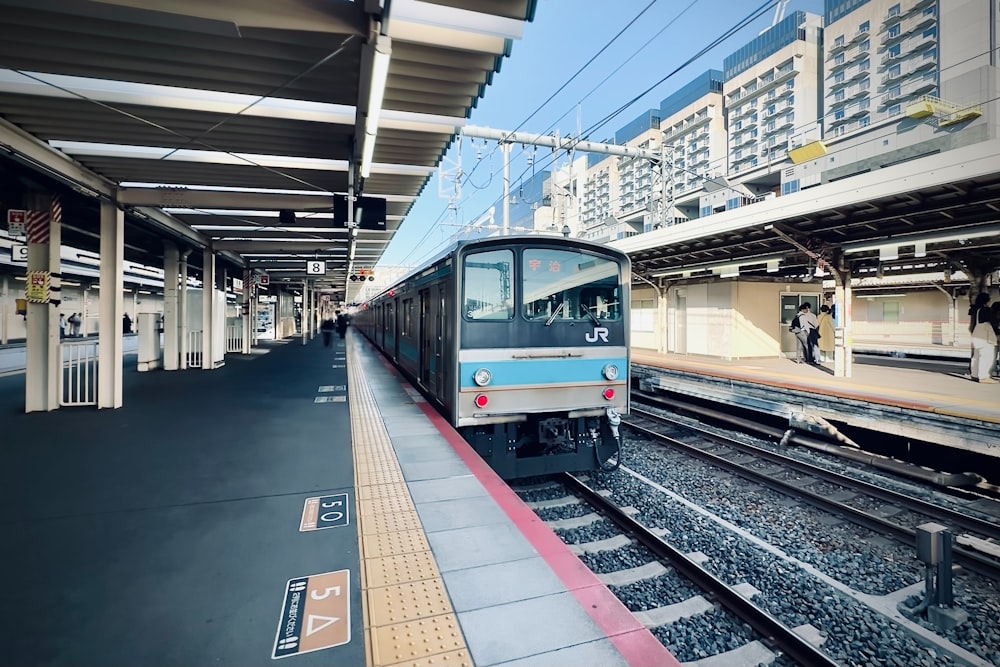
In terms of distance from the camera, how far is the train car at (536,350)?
520 cm

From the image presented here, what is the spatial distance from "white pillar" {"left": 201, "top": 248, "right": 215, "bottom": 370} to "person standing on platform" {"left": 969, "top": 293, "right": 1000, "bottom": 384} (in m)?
17.0

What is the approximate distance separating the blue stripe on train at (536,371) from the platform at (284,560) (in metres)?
0.89

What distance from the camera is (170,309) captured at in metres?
11.8

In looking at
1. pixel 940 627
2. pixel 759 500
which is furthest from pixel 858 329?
pixel 940 627

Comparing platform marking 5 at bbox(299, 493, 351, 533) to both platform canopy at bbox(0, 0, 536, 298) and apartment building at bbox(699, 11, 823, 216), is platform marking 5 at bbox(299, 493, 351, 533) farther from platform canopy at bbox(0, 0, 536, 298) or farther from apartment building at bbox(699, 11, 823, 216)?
apartment building at bbox(699, 11, 823, 216)

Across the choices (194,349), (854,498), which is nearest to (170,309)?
(194,349)

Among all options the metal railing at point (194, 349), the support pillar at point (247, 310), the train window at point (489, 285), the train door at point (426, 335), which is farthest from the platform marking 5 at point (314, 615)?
the support pillar at point (247, 310)

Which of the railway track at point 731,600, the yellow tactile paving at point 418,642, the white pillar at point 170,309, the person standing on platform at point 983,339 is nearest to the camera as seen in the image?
the yellow tactile paving at point 418,642

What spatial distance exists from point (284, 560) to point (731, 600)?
10.0 ft

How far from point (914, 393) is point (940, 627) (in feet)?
20.5

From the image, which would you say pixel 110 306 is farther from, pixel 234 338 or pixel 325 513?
pixel 234 338

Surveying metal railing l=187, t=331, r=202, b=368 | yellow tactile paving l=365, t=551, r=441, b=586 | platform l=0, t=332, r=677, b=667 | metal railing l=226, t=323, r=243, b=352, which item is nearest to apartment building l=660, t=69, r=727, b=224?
metal railing l=226, t=323, r=243, b=352

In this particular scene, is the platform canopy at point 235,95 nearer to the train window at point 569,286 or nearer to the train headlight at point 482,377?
the train window at point 569,286

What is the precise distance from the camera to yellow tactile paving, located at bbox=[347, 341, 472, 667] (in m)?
2.24
